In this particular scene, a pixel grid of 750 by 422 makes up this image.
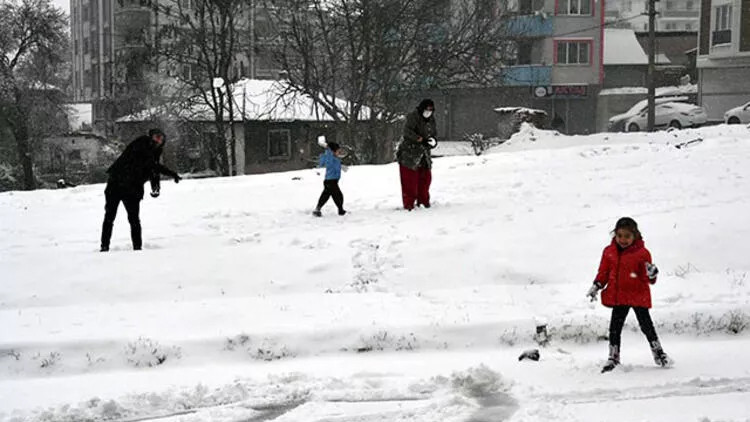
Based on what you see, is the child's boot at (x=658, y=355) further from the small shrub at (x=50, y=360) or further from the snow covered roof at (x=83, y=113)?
the snow covered roof at (x=83, y=113)

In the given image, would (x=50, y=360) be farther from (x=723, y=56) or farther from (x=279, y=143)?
(x=723, y=56)

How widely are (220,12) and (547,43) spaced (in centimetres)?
2557

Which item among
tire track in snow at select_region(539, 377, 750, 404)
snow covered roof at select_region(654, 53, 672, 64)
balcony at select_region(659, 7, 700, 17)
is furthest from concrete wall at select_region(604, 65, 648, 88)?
balcony at select_region(659, 7, 700, 17)

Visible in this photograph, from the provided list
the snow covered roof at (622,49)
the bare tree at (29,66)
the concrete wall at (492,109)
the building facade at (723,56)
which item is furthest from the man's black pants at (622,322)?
the snow covered roof at (622,49)

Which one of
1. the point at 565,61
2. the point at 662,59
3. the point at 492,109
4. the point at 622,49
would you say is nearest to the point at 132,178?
the point at 492,109

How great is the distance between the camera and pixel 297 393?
6562 millimetres

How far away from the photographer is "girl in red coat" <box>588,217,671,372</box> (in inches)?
263

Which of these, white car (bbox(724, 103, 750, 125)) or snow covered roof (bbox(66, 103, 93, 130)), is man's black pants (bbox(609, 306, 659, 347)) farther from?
snow covered roof (bbox(66, 103, 93, 130))

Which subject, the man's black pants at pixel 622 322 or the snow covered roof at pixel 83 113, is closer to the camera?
the man's black pants at pixel 622 322

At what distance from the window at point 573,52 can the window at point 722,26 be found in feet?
29.3

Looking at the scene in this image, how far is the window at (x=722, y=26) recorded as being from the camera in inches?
1764

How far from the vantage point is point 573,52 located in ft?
175

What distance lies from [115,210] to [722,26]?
41702 mm

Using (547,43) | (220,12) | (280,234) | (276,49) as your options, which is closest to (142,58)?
(220,12)
